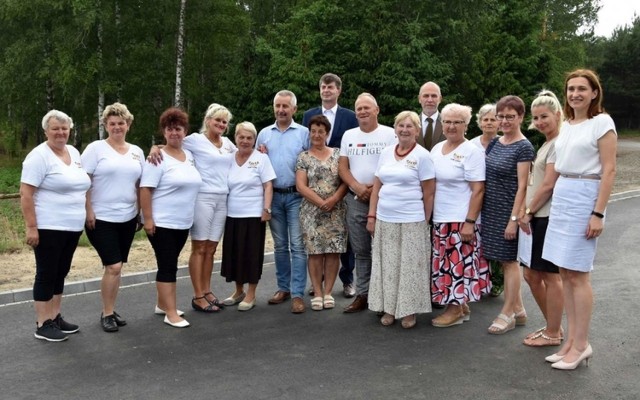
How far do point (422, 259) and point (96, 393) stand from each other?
9.68 feet

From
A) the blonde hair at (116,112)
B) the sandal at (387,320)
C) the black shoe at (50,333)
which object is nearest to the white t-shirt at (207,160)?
the blonde hair at (116,112)

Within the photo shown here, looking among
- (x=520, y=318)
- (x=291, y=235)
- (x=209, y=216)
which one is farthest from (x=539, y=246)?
(x=209, y=216)

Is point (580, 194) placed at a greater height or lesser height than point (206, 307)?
greater

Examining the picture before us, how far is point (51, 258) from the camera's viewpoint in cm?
547

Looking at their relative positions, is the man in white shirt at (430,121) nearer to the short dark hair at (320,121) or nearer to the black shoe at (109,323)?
the short dark hair at (320,121)

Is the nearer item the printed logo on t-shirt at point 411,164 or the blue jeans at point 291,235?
the printed logo on t-shirt at point 411,164

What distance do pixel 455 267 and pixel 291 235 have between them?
176 cm

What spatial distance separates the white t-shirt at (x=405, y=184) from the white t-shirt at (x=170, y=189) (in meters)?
1.77

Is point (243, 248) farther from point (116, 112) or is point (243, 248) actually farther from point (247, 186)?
point (116, 112)

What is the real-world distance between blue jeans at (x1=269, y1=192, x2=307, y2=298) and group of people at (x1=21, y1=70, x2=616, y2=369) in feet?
0.05

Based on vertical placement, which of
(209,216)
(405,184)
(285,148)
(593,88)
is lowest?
(209,216)

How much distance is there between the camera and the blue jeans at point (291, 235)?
21.7ft

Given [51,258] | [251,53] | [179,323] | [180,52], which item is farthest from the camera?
[251,53]

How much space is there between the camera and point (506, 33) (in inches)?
1066
